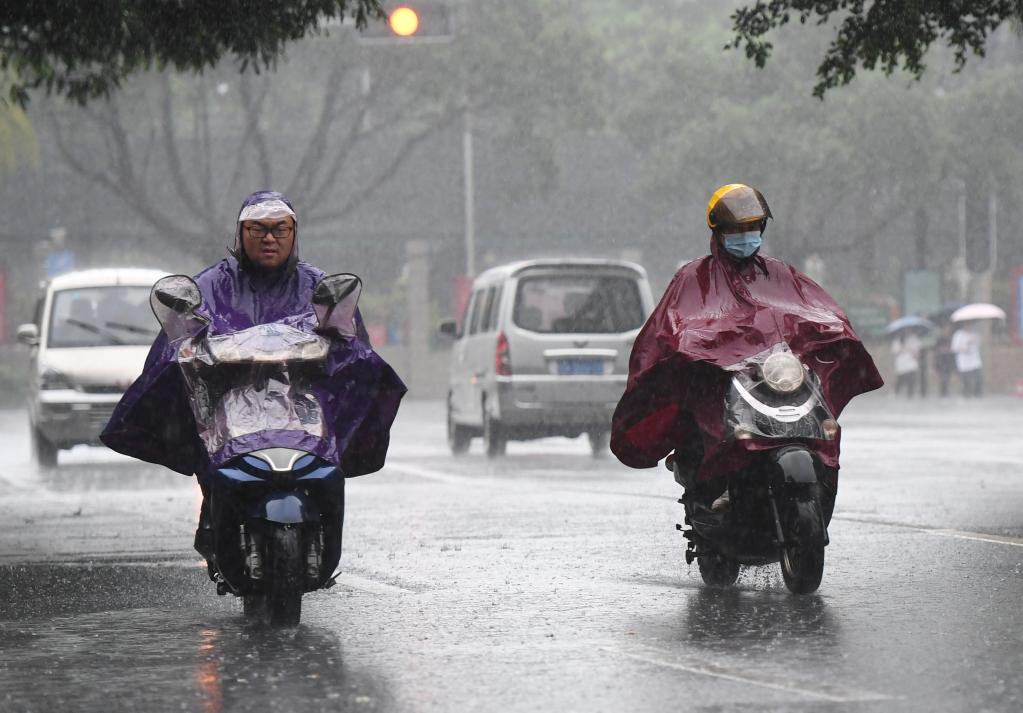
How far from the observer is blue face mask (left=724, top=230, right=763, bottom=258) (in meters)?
8.48

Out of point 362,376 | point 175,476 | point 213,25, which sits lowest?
point 175,476

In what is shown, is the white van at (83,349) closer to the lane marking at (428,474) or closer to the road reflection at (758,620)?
the lane marking at (428,474)

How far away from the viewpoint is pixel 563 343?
19391mm

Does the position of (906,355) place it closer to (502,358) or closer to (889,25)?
(502,358)

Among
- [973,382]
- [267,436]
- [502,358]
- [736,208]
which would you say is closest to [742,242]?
[736,208]

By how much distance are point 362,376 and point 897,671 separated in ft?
7.80

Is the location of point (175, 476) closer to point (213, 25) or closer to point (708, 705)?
point (213, 25)

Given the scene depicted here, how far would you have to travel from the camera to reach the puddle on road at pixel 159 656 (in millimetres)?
6129

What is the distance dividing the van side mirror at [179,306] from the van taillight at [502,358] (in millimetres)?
11943

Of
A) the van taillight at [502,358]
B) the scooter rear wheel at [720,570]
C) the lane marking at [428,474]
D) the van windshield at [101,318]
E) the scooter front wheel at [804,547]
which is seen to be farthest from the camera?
the van windshield at [101,318]

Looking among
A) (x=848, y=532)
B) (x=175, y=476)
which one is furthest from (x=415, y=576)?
(x=175, y=476)

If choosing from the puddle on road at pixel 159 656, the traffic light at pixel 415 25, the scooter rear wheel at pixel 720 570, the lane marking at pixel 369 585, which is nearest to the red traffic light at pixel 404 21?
the traffic light at pixel 415 25

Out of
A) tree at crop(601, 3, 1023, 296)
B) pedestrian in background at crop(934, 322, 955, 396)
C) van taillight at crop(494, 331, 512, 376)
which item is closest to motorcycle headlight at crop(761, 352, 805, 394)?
van taillight at crop(494, 331, 512, 376)

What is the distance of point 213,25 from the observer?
45.1ft
